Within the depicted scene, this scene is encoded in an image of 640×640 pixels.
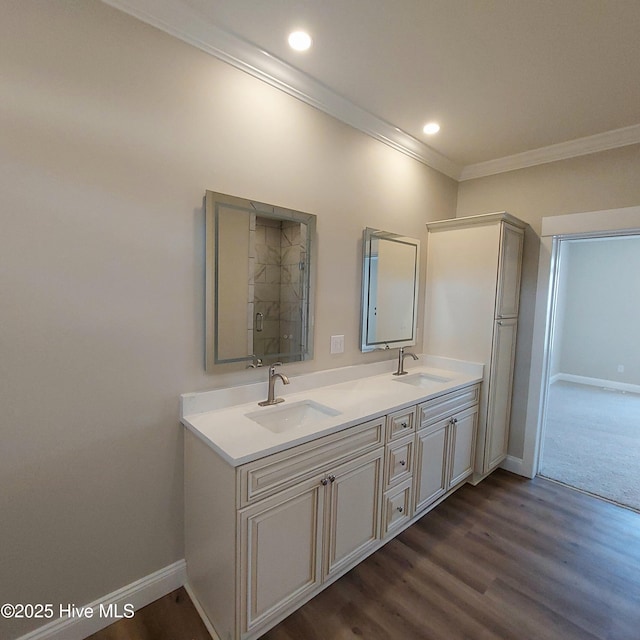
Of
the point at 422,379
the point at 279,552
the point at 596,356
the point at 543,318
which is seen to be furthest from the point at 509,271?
the point at 596,356

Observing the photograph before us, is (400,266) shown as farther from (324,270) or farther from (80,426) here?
(80,426)

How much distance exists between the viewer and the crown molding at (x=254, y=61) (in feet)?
4.68

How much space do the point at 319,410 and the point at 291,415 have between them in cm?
16

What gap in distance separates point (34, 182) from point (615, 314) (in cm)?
728

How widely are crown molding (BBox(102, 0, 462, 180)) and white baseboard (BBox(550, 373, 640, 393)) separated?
5.67 meters

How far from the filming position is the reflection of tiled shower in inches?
72.7

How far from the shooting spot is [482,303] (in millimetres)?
2678

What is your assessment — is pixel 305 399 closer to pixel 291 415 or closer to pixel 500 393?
pixel 291 415

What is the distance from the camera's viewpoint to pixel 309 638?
1.46 m

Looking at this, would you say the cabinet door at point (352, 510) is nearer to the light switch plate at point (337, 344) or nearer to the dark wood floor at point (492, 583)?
the dark wood floor at point (492, 583)

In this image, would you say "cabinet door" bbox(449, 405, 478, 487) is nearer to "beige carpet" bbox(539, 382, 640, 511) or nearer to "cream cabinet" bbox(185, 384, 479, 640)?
"cream cabinet" bbox(185, 384, 479, 640)

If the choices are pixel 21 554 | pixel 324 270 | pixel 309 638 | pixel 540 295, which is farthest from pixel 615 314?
pixel 21 554

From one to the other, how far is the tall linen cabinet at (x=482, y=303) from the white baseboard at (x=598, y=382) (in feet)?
13.6

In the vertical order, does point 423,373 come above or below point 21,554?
above
